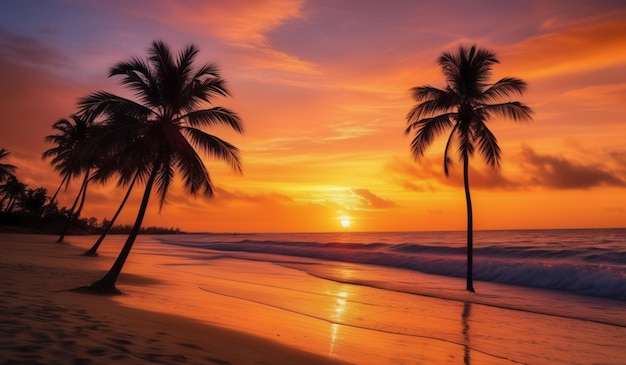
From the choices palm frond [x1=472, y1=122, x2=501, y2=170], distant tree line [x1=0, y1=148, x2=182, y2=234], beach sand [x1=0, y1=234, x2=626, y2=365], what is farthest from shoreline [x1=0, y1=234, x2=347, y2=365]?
distant tree line [x1=0, y1=148, x2=182, y2=234]

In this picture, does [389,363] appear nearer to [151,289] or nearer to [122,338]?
[122,338]

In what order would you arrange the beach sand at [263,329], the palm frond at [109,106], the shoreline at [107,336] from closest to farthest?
the shoreline at [107,336], the beach sand at [263,329], the palm frond at [109,106]

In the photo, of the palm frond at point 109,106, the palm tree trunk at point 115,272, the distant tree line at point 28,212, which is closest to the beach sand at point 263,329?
the palm tree trunk at point 115,272

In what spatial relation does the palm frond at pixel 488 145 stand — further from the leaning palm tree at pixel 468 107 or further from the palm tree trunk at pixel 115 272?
the palm tree trunk at pixel 115 272

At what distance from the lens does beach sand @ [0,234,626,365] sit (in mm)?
6830

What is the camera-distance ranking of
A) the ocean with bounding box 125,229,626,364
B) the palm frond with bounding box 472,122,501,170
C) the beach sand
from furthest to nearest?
the palm frond with bounding box 472,122,501,170, the ocean with bounding box 125,229,626,364, the beach sand

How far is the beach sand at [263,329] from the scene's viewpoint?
6.83 m

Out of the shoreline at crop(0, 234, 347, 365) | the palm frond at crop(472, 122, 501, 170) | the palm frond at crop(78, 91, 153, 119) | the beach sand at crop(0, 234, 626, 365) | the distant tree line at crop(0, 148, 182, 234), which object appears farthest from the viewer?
the distant tree line at crop(0, 148, 182, 234)

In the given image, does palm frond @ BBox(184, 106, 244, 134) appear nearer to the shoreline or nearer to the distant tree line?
the shoreline

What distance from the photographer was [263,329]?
10.6 metres

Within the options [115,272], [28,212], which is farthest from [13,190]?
[115,272]

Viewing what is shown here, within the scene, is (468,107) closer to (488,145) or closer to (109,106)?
(488,145)

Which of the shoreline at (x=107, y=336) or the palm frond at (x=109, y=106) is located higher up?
the palm frond at (x=109, y=106)

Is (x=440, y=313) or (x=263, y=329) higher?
(x=440, y=313)
